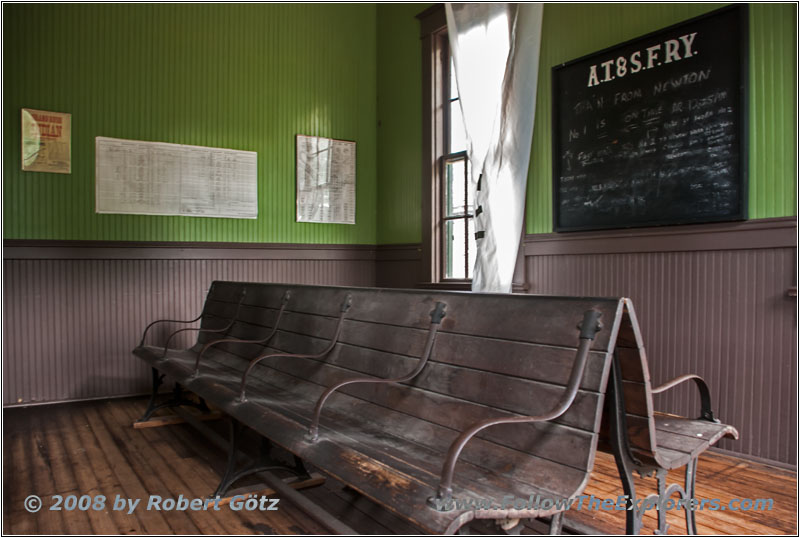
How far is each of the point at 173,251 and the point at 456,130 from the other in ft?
8.33

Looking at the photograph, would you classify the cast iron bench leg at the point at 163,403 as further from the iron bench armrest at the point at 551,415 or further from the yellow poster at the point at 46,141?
the iron bench armrest at the point at 551,415

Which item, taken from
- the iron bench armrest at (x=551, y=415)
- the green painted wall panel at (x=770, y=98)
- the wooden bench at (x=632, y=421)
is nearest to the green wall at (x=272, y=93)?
the green painted wall panel at (x=770, y=98)

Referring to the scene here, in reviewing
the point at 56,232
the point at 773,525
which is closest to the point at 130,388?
the point at 56,232

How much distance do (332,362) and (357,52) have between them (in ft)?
13.3

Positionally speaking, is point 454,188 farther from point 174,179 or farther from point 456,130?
point 174,179

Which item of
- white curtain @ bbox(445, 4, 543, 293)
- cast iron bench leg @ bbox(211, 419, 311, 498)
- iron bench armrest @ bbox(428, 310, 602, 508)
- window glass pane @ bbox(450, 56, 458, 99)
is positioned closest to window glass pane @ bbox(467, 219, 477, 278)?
white curtain @ bbox(445, 4, 543, 293)

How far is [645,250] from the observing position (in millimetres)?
3301

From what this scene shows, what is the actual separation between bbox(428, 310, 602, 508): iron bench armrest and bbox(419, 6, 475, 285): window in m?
3.42

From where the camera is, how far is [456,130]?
489 cm

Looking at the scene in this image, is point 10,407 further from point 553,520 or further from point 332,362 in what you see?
point 553,520

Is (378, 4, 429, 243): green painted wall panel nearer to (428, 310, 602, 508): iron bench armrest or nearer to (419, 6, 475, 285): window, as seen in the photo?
(419, 6, 475, 285): window

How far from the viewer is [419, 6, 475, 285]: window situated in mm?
4902

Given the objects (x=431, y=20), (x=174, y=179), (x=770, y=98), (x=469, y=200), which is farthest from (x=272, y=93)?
(x=770, y=98)

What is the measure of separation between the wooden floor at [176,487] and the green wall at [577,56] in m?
1.35
